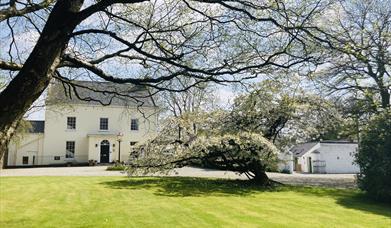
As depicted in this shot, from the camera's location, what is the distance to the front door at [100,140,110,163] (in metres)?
43.9

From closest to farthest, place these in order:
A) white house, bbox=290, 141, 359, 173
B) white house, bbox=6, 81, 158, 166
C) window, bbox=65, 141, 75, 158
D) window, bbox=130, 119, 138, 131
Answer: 1. white house, bbox=6, 81, 158, 166
2. window, bbox=65, 141, 75, 158
3. white house, bbox=290, 141, 359, 173
4. window, bbox=130, 119, 138, 131

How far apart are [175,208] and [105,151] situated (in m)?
33.5

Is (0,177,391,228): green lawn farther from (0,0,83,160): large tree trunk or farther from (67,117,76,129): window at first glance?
(67,117,76,129): window

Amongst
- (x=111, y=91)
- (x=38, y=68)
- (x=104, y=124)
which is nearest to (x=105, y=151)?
(x=104, y=124)

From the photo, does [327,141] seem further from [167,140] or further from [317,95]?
[167,140]

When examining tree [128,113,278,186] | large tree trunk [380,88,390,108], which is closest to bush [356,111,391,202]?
tree [128,113,278,186]

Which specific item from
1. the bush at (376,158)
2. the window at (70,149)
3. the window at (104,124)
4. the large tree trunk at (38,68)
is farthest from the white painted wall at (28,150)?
the large tree trunk at (38,68)

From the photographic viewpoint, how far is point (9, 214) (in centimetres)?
1112

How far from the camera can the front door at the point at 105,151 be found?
144 ft

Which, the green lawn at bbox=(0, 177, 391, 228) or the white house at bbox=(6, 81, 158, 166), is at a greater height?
the white house at bbox=(6, 81, 158, 166)

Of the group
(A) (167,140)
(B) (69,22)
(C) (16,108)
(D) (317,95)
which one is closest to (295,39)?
(B) (69,22)

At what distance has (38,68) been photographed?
3773mm

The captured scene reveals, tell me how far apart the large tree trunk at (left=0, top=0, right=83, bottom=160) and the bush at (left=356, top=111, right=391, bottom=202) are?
48.2 ft

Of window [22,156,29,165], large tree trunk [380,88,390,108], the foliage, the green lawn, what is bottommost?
the green lawn
